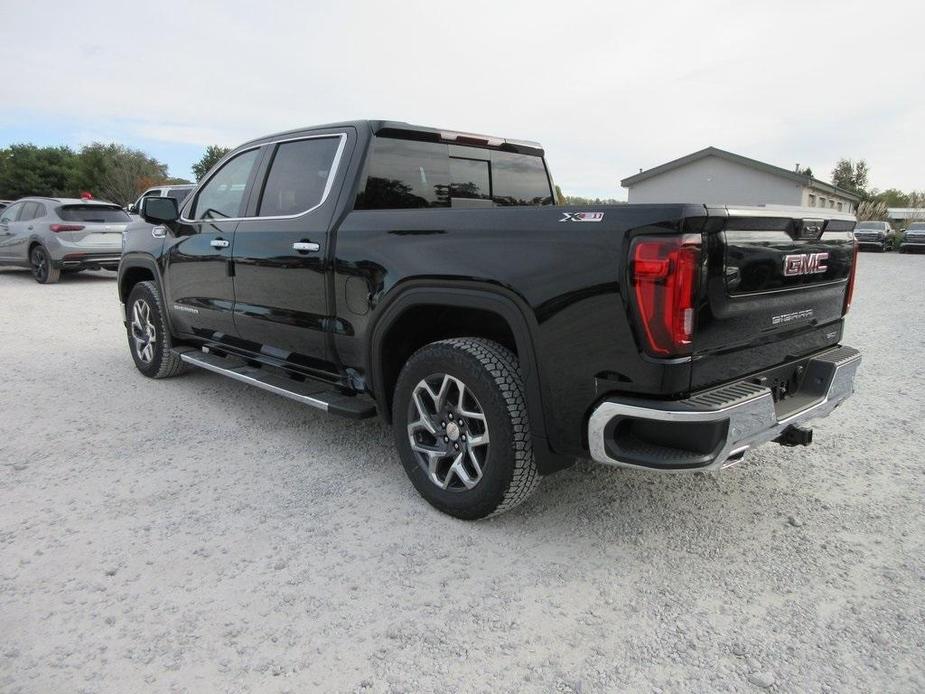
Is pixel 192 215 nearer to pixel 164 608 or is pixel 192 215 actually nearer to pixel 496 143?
pixel 496 143

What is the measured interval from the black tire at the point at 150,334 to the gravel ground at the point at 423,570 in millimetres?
1127

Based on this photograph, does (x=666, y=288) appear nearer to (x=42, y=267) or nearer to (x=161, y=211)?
(x=161, y=211)

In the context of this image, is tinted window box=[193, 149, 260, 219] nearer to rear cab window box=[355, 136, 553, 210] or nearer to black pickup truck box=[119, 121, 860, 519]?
black pickup truck box=[119, 121, 860, 519]

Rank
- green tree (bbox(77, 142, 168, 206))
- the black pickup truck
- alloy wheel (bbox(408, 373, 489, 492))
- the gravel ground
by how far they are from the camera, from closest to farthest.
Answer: the gravel ground
the black pickup truck
alloy wheel (bbox(408, 373, 489, 492))
green tree (bbox(77, 142, 168, 206))

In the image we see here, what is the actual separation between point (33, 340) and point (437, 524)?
6429 mm

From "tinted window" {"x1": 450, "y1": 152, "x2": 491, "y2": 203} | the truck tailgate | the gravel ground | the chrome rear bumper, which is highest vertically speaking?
"tinted window" {"x1": 450, "y1": 152, "x2": 491, "y2": 203}

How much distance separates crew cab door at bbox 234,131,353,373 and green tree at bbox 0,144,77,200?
57104 millimetres

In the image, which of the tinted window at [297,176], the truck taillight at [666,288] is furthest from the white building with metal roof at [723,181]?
the truck taillight at [666,288]

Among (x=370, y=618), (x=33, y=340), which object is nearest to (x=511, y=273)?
(x=370, y=618)

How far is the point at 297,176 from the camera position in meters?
4.11

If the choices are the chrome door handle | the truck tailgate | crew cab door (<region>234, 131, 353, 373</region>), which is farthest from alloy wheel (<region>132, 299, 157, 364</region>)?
the truck tailgate

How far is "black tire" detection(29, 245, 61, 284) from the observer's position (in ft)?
41.4

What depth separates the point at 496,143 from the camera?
4.37 meters

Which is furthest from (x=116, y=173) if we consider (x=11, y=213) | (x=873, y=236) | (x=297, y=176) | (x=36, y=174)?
(x=297, y=176)
